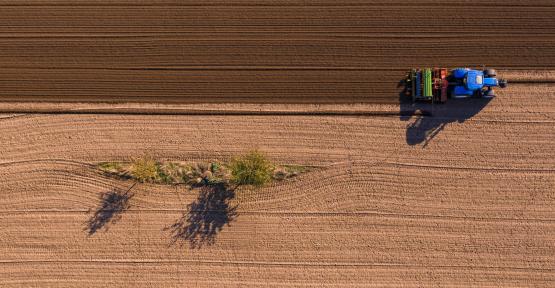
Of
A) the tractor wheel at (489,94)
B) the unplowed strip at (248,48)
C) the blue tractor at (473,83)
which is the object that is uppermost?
the unplowed strip at (248,48)

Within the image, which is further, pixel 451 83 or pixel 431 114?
pixel 431 114

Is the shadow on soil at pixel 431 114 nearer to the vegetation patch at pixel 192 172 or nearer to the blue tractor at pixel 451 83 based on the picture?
the blue tractor at pixel 451 83

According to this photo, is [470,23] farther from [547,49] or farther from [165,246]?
[165,246]

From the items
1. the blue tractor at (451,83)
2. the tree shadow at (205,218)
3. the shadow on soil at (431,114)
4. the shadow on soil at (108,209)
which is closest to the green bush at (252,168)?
the tree shadow at (205,218)

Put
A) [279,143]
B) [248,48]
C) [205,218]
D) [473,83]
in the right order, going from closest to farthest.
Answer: [473,83]
[205,218]
[279,143]
[248,48]

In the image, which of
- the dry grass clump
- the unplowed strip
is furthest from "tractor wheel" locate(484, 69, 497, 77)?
the dry grass clump

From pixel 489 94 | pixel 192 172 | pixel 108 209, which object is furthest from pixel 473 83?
pixel 108 209

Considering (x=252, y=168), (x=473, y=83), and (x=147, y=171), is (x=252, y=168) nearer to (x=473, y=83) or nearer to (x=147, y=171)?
(x=147, y=171)

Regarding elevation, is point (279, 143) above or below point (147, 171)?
above
